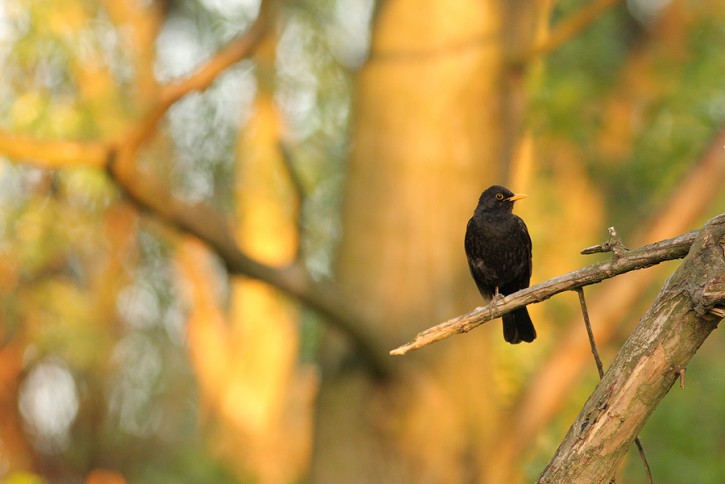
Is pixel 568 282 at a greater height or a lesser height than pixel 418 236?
lesser

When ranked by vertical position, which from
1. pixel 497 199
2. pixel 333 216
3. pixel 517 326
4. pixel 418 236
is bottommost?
pixel 517 326

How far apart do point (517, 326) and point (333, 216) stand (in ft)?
39.9

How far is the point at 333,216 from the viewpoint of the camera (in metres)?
16.7

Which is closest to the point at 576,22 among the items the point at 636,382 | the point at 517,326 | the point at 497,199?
the point at 517,326

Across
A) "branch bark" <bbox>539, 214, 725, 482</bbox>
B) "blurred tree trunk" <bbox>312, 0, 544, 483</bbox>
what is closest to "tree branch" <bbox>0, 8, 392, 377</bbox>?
"blurred tree trunk" <bbox>312, 0, 544, 483</bbox>

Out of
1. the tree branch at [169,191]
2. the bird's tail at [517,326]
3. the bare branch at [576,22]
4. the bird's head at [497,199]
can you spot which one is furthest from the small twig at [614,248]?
the bare branch at [576,22]

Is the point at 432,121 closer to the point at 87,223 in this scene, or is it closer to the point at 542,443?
the point at 542,443

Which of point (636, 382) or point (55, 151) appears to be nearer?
point (636, 382)

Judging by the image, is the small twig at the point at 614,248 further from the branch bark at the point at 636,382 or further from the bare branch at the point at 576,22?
the bare branch at the point at 576,22

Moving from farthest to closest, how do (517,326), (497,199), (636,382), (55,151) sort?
(55,151), (517,326), (497,199), (636,382)

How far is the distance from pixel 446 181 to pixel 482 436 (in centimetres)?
210

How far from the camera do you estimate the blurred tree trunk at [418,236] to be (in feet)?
26.2

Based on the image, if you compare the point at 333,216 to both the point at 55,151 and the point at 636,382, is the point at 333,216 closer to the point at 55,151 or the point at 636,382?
the point at 55,151

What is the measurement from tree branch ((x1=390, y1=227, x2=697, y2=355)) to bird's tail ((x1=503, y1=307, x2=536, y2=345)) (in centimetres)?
182
